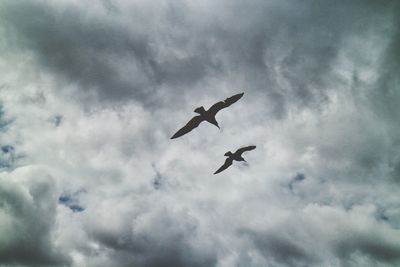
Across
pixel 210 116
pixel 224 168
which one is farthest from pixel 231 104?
pixel 224 168

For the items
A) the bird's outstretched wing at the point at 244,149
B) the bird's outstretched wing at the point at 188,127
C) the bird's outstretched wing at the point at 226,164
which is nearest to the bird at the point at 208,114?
the bird's outstretched wing at the point at 188,127

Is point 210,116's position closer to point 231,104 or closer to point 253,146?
point 231,104

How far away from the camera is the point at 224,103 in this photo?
89.7ft

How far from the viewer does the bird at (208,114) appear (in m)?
26.9

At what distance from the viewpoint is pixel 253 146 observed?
30344 millimetres

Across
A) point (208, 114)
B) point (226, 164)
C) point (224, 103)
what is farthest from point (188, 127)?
point (226, 164)

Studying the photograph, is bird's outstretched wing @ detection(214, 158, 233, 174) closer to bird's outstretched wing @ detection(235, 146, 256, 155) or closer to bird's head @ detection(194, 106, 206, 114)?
bird's outstretched wing @ detection(235, 146, 256, 155)

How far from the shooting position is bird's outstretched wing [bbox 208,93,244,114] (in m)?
27.0

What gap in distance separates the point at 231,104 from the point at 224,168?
6617 mm

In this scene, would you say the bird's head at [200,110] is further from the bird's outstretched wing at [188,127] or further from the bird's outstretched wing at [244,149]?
the bird's outstretched wing at [244,149]

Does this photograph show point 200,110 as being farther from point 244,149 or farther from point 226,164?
point 226,164

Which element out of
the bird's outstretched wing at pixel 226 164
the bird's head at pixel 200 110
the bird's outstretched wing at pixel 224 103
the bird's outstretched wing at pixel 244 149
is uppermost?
the bird's outstretched wing at pixel 224 103

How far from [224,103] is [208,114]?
159 cm

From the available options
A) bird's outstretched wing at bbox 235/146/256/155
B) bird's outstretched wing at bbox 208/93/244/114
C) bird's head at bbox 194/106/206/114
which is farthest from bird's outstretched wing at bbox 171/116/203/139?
bird's outstretched wing at bbox 235/146/256/155
